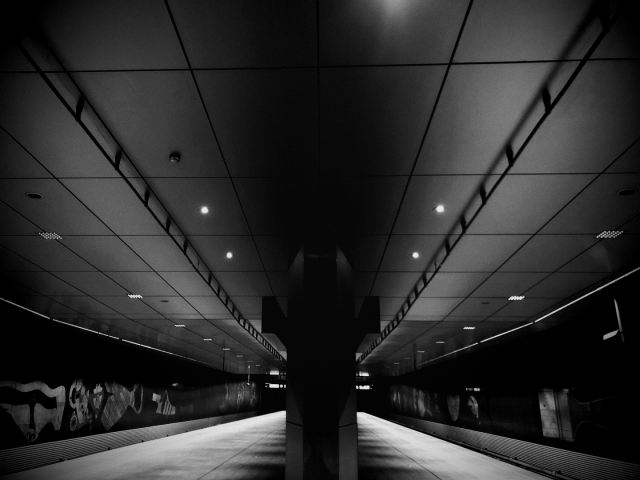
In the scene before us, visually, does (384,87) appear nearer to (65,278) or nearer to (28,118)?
(28,118)

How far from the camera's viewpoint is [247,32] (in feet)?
9.98

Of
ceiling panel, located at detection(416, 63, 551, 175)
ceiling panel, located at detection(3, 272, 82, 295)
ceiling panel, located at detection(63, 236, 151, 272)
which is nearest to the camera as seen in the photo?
ceiling panel, located at detection(416, 63, 551, 175)

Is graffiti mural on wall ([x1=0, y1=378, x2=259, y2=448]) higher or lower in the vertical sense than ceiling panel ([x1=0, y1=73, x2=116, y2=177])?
lower

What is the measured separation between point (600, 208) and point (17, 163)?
22.2 ft

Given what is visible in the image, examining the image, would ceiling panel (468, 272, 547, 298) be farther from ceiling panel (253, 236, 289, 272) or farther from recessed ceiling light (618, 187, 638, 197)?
ceiling panel (253, 236, 289, 272)

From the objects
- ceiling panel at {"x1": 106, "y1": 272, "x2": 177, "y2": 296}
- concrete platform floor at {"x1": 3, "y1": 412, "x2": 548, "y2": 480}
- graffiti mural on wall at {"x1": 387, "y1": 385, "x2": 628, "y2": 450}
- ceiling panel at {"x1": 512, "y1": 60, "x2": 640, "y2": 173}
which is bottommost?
concrete platform floor at {"x1": 3, "y1": 412, "x2": 548, "y2": 480}

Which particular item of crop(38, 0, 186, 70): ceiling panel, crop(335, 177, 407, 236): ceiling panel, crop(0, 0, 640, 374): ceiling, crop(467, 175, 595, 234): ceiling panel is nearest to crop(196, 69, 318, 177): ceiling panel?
crop(0, 0, 640, 374): ceiling

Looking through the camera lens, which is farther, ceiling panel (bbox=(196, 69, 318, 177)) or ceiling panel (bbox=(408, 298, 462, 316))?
ceiling panel (bbox=(408, 298, 462, 316))

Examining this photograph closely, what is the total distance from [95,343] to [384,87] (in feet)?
43.4

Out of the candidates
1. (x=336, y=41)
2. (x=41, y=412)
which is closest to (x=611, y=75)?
(x=336, y=41)

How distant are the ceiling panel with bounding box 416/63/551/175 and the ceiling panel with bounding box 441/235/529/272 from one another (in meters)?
2.01

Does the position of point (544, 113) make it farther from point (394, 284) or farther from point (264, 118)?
point (394, 284)

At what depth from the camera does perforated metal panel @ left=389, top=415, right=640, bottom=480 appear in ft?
27.0

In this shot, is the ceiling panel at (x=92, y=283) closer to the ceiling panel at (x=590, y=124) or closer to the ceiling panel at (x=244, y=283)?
the ceiling panel at (x=244, y=283)
